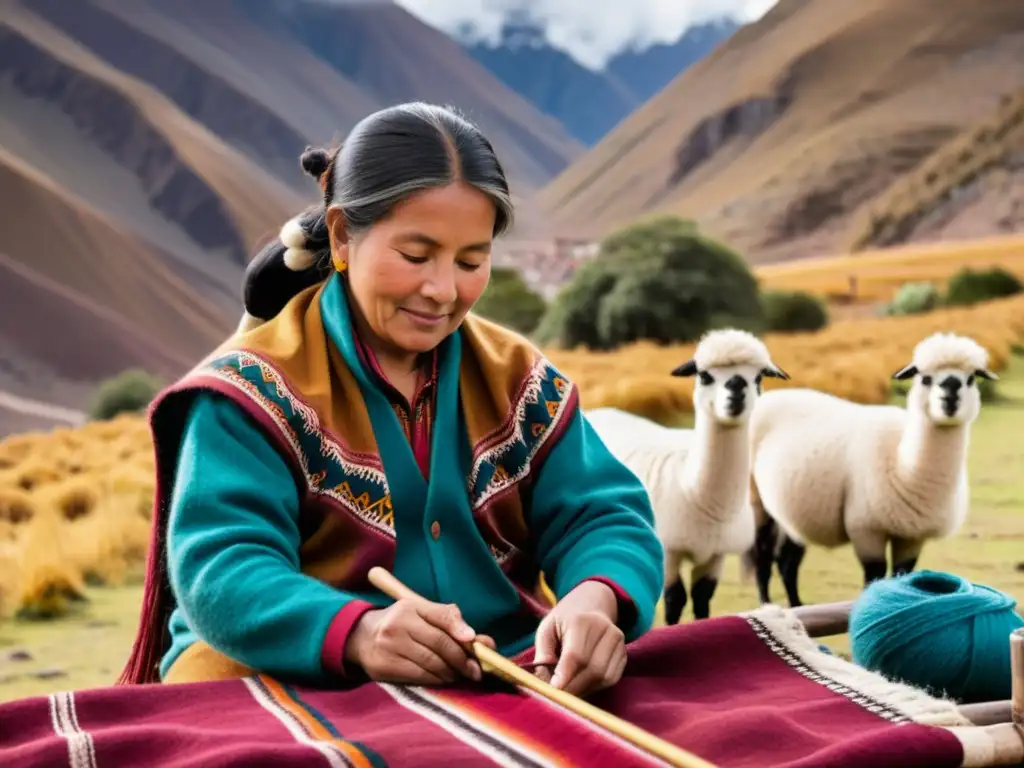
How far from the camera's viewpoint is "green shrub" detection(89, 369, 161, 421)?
3.77 metres

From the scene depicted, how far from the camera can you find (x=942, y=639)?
144 centimetres

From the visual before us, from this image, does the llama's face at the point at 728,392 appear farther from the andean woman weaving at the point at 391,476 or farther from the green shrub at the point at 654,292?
the green shrub at the point at 654,292

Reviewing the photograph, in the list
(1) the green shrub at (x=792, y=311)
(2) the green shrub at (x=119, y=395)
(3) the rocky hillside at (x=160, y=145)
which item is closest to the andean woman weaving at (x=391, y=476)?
(3) the rocky hillside at (x=160, y=145)

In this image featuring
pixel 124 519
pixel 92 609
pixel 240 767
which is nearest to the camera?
pixel 240 767

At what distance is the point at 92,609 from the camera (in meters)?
3.15

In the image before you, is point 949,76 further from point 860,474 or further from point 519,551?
point 519,551

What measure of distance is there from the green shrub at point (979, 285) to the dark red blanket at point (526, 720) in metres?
3.55

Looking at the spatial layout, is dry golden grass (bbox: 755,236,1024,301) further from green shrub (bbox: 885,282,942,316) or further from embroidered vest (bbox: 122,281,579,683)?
embroidered vest (bbox: 122,281,579,683)

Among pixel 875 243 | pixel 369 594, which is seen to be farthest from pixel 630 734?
pixel 875 243

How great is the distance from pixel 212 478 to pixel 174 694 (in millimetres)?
217

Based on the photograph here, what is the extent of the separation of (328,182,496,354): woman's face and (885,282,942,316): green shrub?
3.63 meters

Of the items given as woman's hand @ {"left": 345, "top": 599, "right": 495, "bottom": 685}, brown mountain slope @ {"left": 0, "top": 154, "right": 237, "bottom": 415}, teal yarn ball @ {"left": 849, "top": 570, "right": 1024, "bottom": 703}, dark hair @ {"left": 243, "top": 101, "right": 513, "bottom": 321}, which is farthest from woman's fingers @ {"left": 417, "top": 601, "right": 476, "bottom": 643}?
brown mountain slope @ {"left": 0, "top": 154, "right": 237, "bottom": 415}

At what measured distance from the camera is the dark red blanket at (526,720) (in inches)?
38.9

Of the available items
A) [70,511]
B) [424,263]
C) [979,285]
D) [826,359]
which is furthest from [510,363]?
[979,285]
